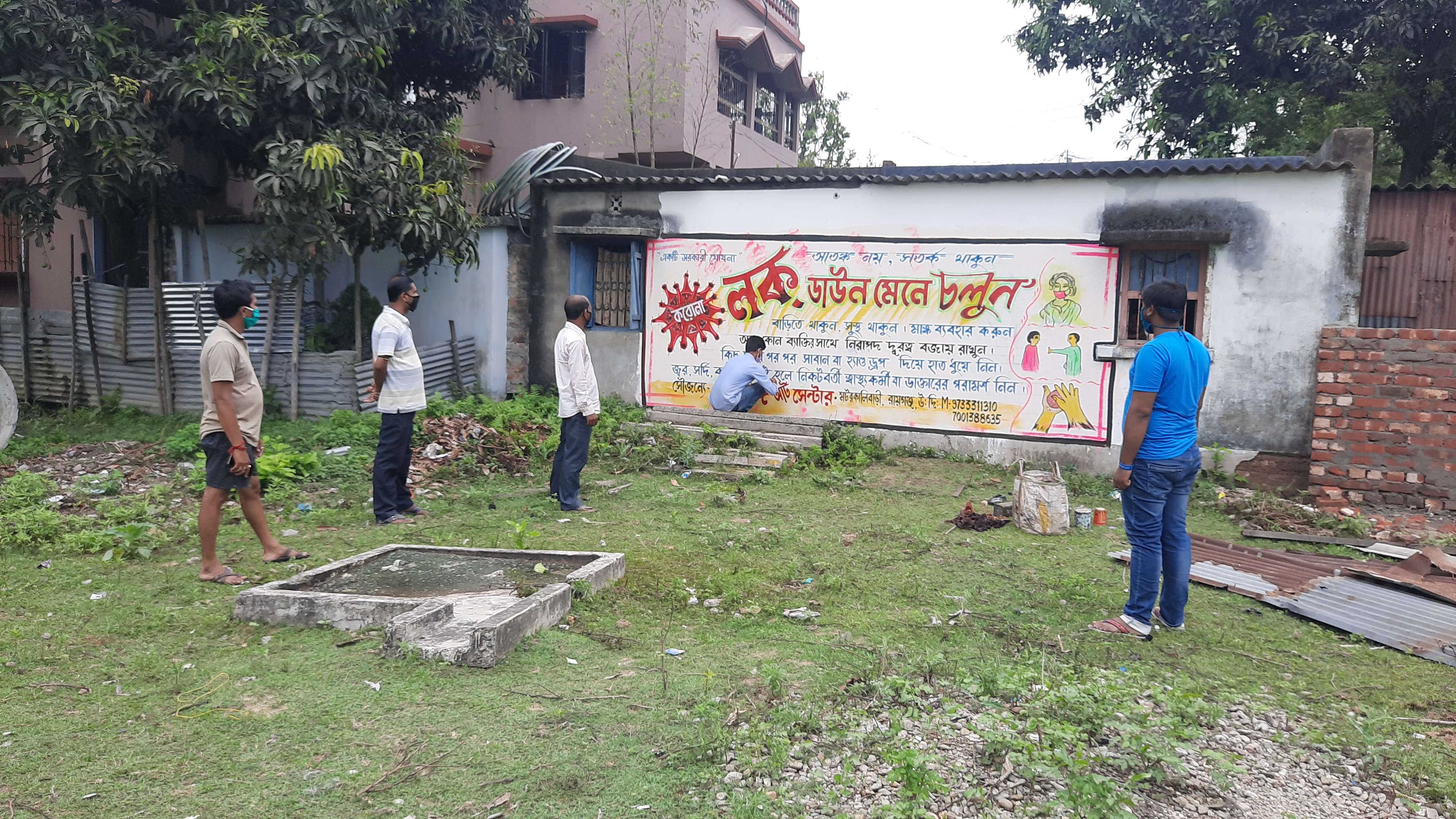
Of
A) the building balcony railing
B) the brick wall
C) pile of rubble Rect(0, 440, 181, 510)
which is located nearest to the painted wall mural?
the brick wall

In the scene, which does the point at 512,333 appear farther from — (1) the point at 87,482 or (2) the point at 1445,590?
(2) the point at 1445,590

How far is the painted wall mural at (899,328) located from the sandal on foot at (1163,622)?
4951mm

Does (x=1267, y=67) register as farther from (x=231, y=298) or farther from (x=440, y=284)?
Answer: (x=231, y=298)

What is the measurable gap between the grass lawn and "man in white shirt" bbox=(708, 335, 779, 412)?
3.65 meters

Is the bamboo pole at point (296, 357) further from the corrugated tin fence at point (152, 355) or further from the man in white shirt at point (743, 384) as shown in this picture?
the man in white shirt at point (743, 384)

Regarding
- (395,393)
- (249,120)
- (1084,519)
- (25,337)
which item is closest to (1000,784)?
(1084,519)

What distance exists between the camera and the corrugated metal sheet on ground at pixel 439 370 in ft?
34.7

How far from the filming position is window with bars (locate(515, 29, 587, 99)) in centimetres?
1608

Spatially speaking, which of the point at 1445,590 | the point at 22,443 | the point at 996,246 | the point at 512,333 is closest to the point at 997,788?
the point at 1445,590

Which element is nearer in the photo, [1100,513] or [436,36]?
[1100,513]

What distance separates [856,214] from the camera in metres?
10.3

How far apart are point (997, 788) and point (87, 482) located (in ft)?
26.6

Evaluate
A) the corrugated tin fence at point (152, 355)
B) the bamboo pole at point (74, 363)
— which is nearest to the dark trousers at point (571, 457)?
the corrugated tin fence at point (152, 355)

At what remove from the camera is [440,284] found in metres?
12.2
